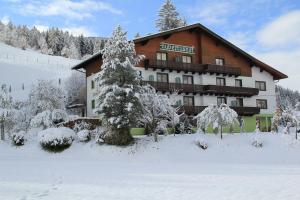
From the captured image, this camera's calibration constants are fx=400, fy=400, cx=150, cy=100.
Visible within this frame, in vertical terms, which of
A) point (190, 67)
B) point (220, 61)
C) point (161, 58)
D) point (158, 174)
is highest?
point (220, 61)

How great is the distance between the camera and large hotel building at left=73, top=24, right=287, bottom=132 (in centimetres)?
4644

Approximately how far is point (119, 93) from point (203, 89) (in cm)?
1844

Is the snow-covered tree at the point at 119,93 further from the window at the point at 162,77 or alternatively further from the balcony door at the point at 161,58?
the window at the point at 162,77

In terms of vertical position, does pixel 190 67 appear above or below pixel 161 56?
below

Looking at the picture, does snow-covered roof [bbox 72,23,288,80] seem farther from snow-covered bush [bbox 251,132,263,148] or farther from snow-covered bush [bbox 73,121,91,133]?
snow-covered bush [bbox 251,132,263,148]

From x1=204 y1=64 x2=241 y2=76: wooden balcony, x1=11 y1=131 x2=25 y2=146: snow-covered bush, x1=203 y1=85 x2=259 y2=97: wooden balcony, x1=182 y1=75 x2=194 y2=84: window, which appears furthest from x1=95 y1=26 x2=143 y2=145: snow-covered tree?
x1=204 y1=64 x2=241 y2=76: wooden balcony

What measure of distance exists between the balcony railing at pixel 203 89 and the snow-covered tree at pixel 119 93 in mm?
10218

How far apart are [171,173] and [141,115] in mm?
12942

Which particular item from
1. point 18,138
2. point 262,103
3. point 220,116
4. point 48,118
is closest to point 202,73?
point 262,103

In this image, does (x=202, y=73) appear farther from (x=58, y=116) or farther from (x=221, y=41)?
(x=58, y=116)

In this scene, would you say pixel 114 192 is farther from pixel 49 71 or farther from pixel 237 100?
pixel 49 71

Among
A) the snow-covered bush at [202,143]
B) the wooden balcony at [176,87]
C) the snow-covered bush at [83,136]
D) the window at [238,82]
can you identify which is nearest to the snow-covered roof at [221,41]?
the window at [238,82]

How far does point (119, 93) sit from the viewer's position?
33.0 m

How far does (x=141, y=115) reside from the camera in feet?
111
